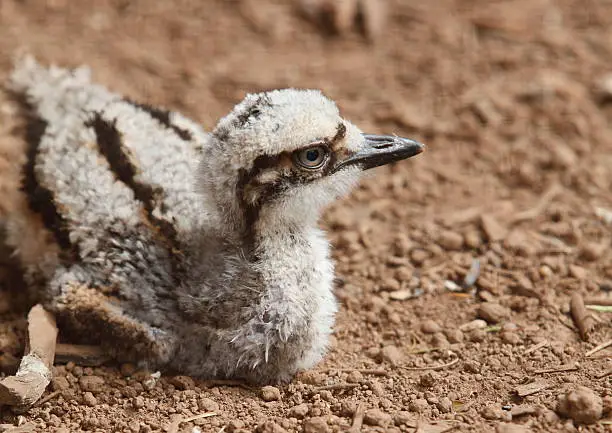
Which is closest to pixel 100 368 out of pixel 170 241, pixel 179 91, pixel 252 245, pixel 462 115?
pixel 170 241

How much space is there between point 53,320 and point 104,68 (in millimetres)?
2809

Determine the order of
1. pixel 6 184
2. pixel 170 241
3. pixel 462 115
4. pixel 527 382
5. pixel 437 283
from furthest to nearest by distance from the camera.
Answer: pixel 462 115 → pixel 6 184 → pixel 437 283 → pixel 170 241 → pixel 527 382

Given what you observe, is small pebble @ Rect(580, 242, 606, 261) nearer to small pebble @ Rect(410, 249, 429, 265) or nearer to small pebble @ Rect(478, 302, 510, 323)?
small pebble @ Rect(478, 302, 510, 323)

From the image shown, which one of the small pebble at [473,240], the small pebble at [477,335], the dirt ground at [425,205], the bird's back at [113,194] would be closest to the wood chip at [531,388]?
the dirt ground at [425,205]

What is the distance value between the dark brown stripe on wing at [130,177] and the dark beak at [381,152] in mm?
981

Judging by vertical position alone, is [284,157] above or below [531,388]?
above

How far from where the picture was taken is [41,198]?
4.50 meters

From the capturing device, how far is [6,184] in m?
5.55

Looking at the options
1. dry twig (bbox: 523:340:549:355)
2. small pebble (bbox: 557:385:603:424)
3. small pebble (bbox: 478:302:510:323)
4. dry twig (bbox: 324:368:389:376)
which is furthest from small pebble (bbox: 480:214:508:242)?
small pebble (bbox: 557:385:603:424)

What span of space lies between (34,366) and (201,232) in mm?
1070

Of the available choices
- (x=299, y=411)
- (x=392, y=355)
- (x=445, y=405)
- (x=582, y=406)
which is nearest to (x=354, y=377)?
(x=392, y=355)

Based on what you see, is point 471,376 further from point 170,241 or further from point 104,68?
point 104,68

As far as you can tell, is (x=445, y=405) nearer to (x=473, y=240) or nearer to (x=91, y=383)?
(x=473, y=240)

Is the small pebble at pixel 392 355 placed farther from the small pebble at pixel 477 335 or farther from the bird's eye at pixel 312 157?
the bird's eye at pixel 312 157
